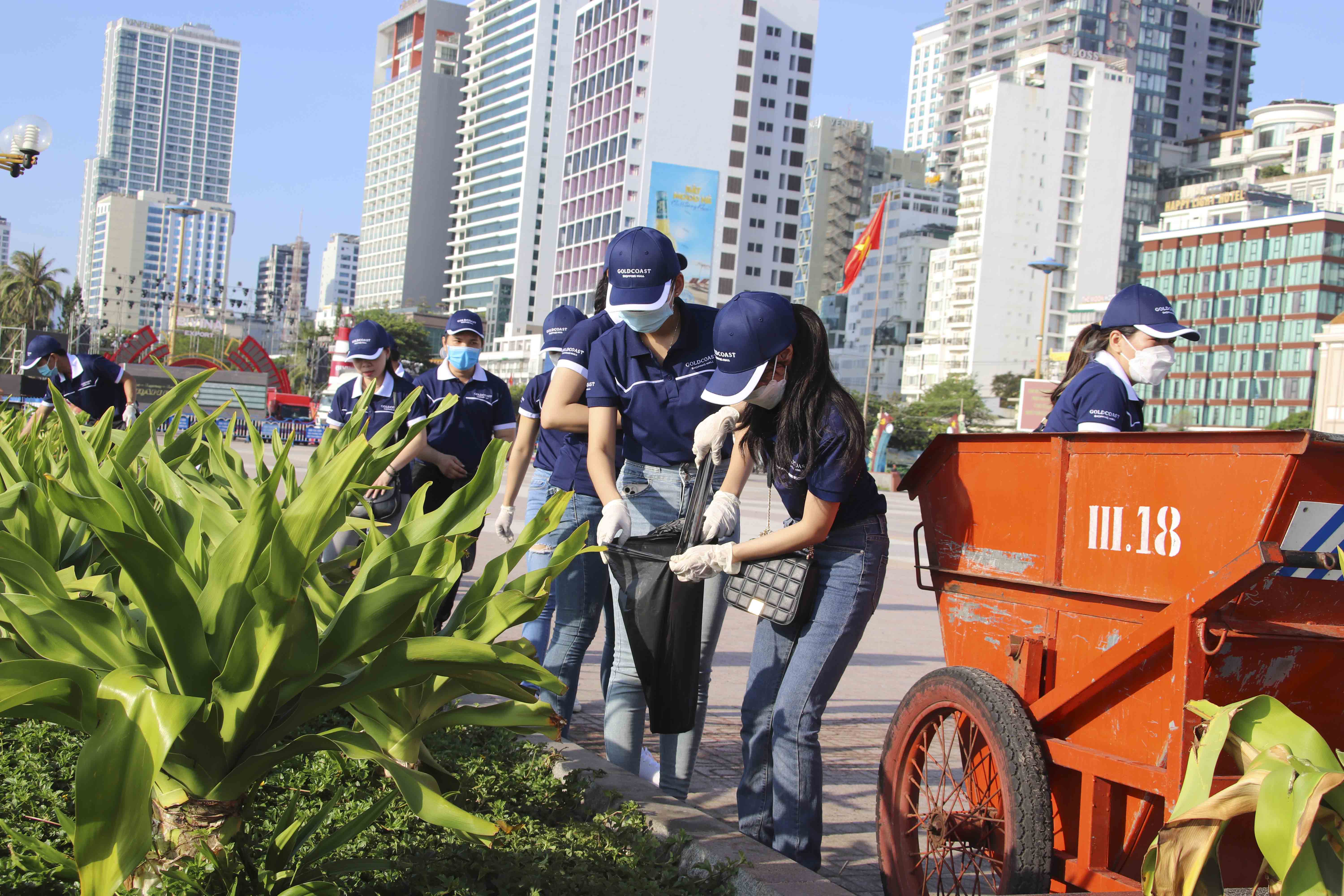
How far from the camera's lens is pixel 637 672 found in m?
3.95

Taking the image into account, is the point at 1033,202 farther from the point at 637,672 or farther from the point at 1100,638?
the point at 1100,638

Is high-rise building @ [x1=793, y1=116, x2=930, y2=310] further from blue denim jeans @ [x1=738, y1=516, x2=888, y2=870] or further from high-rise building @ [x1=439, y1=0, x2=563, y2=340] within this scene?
blue denim jeans @ [x1=738, y1=516, x2=888, y2=870]

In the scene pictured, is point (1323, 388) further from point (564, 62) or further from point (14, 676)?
point (564, 62)

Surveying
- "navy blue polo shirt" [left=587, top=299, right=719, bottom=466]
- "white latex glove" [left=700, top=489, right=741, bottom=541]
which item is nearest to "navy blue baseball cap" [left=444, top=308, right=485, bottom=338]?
"navy blue polo shirt" [left=587, top=299, right=719, bottom=466]

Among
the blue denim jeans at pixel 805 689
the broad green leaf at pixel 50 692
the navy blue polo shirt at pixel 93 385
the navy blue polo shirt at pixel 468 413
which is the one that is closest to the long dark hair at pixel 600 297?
the navy blue polo shirt at pixel 468 413

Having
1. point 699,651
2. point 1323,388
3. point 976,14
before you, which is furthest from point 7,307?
point 976,14

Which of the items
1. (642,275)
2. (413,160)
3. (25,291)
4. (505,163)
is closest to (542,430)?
(642,275)

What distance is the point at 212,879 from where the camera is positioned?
224cm

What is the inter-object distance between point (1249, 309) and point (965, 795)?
104779 millimetres

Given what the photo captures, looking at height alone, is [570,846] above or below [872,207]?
below

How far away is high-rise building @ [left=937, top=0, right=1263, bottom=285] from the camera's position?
13888 centimetres

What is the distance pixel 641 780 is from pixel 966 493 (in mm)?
1311

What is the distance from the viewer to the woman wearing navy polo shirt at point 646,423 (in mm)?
4023

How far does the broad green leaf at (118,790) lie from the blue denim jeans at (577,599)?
2.64 metres
